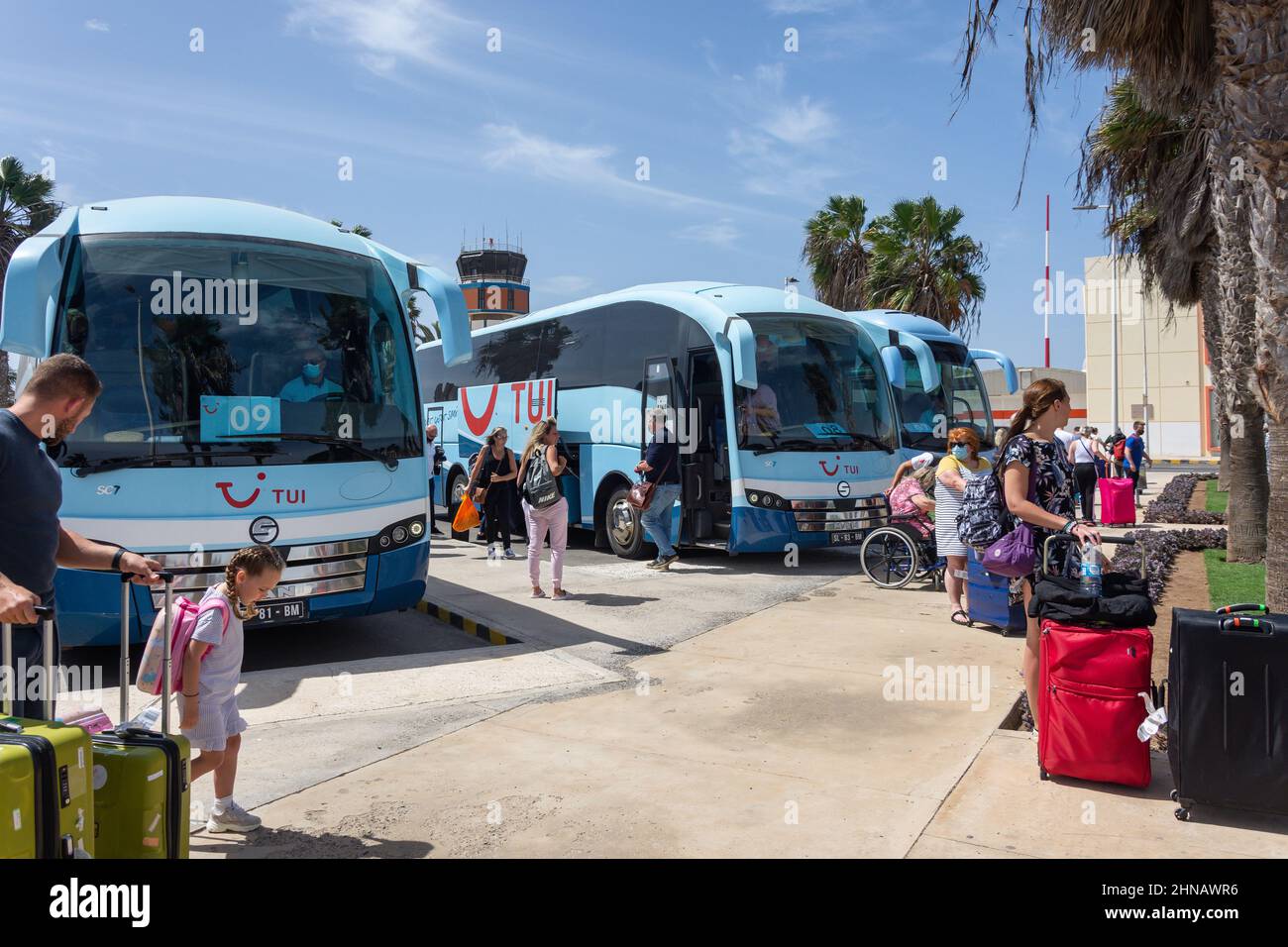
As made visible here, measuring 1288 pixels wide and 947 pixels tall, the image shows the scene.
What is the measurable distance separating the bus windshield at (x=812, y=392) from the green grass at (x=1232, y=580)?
4084mm

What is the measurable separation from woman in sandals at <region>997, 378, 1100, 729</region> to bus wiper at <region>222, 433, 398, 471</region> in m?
4.66

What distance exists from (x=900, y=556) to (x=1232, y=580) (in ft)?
12.1

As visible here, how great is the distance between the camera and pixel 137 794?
3.19 metres

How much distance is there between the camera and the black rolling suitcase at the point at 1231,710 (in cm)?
417

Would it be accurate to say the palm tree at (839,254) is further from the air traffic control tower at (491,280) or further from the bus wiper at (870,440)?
the air traffic control tower at (491,280)

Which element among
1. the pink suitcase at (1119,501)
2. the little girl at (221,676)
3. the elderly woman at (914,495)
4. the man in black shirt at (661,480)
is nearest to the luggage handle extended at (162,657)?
the little girl at (221,676)

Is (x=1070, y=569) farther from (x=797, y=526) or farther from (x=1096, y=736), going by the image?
(x=797, y=526)

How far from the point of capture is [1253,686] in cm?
419

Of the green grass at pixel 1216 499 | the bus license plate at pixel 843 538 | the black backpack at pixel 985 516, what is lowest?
the green grass at pixel 1216 499

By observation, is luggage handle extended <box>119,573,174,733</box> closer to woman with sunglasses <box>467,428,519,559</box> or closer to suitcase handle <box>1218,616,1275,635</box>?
suitcase handle <box>1218,616,1275,635</box>

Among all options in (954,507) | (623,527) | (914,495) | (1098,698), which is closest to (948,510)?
(954,507)

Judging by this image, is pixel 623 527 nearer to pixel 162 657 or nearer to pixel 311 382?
pixel 311 382

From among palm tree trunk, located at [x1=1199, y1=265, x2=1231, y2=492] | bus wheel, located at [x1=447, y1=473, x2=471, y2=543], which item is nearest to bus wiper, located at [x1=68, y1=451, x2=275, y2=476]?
bus wheel, located at [x1=447, y1=473, x2=471, y2=543]

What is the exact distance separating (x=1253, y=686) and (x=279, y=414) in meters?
6.33
